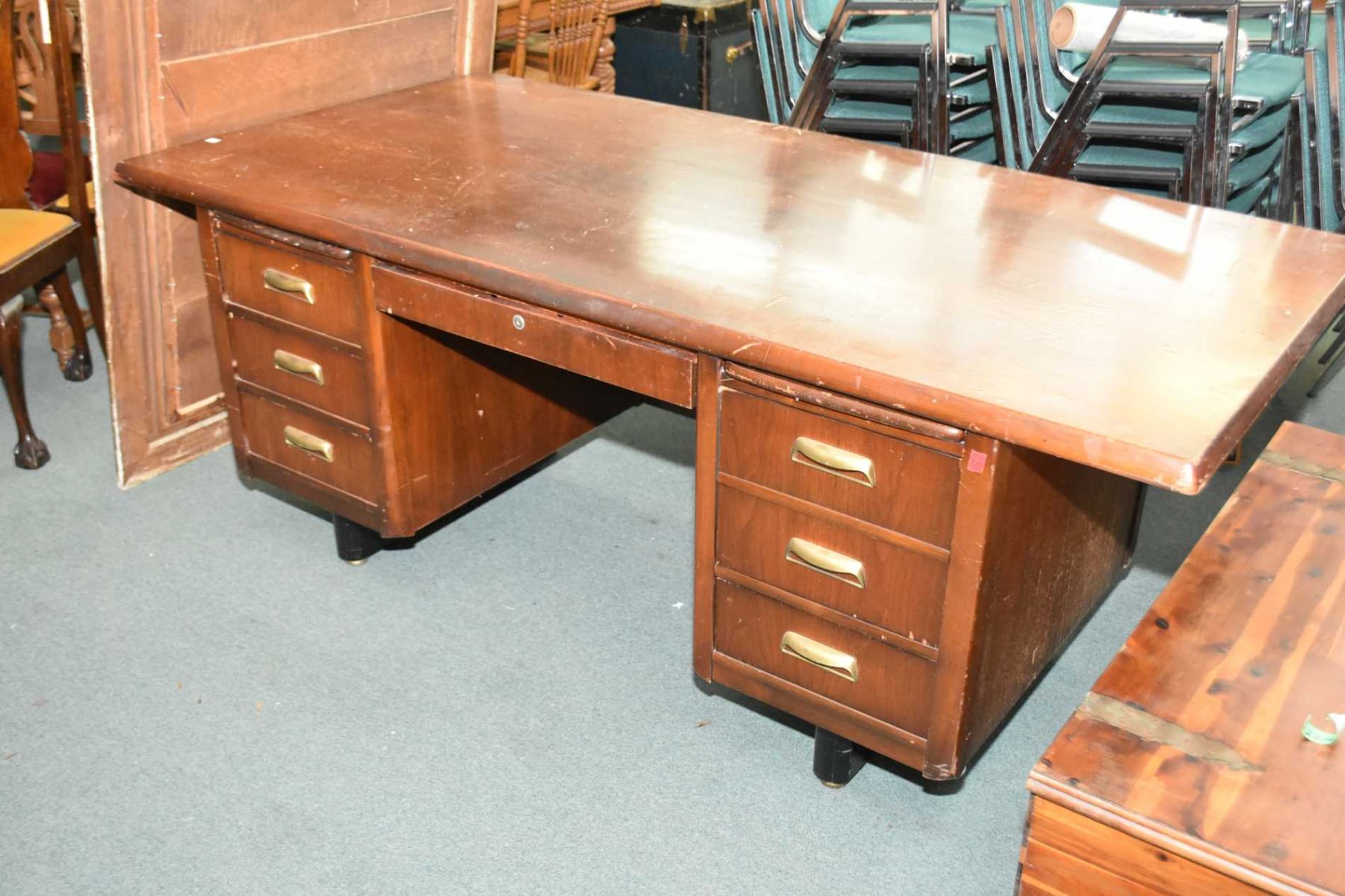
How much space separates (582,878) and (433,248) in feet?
3.01

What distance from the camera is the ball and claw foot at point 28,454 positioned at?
2.78 m

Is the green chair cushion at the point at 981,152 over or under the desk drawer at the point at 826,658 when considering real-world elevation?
over

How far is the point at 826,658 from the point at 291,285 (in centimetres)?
108

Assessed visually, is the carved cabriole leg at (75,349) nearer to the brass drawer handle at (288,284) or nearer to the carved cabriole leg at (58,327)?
the carved cabriole leg at (58,327)

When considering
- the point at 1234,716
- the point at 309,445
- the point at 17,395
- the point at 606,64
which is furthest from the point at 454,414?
the point at 606,64

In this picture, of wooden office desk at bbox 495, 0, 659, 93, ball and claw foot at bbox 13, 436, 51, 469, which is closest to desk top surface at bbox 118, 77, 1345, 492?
ball and claw foot at bbox 13, 436, 51, 469

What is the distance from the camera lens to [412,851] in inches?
73.1

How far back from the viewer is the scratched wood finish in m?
1.34

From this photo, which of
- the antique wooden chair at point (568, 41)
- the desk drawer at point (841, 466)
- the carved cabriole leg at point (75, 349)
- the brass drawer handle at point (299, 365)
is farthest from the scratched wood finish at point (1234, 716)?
the antique wooden chair at point (568, 41)

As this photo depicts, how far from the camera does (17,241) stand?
2695 millimetres

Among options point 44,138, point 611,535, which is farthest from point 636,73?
point 611,535

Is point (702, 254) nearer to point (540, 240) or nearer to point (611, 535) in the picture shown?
point (540, 240)

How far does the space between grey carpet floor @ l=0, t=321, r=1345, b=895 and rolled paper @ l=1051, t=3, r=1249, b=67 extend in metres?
1.01

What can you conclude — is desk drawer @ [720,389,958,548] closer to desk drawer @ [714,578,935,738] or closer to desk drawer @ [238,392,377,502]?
desk drawer @ [714,578,935,738]
